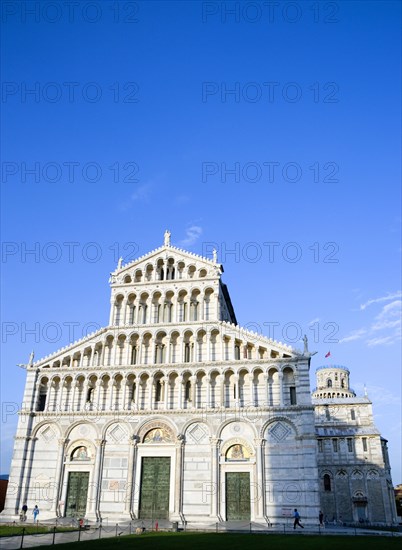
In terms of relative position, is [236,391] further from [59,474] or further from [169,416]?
[59,474]

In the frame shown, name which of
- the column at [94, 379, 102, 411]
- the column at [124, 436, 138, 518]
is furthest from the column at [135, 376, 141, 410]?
the column at [94, 379, 102, 411]

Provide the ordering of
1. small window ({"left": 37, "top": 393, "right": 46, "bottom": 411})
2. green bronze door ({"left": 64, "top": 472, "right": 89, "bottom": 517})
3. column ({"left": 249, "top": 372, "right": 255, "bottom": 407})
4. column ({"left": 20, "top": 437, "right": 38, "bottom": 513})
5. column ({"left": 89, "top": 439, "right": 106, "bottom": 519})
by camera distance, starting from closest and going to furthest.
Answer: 1. column ({"left": 89, "top": 439, "right": 106, "bottom": 519})
2. green bronze door ({"left": 64, "top": 472, "right": 89, "bottom": 517})
3. column ({"left": 249, "top": 372, "right": 255, "bottom": 407})
4. column ({"left": 20, "top": 437, "right": 38, "bottom": 513})
5. small window ({"left": 37, "top": 393, "right": 46, "bottom": 411})

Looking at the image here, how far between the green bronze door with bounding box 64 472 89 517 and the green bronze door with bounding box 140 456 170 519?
4.23m

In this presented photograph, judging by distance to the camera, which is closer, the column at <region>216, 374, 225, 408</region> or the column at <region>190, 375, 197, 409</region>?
the column at <region>216, 374, 225, 408</region>

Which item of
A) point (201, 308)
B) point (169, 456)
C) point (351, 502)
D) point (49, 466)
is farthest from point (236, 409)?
point (351, 502)

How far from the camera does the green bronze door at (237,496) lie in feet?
103

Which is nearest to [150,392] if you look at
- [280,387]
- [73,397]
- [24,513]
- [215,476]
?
[73,397]

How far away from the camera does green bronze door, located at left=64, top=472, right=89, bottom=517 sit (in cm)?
3372

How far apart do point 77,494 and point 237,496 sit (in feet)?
37.6

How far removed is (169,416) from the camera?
114ft

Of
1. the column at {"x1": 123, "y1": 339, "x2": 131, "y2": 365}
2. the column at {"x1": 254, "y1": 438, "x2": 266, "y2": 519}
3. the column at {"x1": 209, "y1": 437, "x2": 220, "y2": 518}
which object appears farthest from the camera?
the column at {"x1": 123, "y1": 339, "x2": 131, "y2": 365}

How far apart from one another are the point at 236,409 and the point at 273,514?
691 cm

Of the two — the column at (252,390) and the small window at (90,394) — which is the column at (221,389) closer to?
the column at (252,390)

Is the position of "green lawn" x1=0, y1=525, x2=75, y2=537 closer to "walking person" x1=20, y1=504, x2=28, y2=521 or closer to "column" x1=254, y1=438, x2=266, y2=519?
"walking person" x1=20, y1=504, x2=28, y2=521
